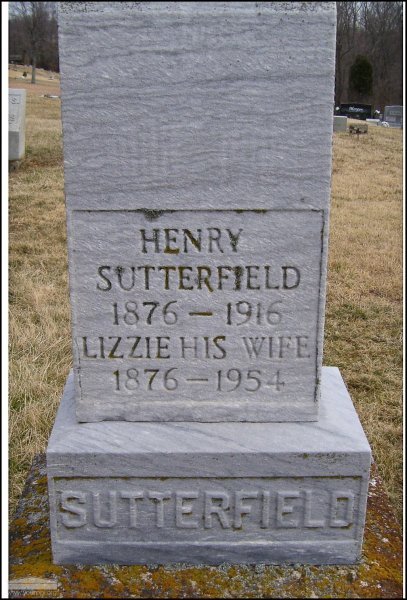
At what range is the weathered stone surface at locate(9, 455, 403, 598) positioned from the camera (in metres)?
2.18

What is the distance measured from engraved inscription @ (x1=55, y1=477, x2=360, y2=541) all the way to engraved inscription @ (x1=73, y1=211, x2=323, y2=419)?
0.27 meters

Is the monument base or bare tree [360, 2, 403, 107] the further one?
bare tree [360, 2, 403, 107]

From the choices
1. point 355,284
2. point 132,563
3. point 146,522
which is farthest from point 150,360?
point 355,284

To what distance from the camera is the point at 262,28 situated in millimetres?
1963

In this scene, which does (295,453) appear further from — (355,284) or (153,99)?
(355,284)

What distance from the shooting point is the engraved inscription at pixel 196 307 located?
214cm

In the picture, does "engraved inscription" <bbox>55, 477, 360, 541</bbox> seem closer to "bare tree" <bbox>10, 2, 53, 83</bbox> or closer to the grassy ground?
the grassy ground

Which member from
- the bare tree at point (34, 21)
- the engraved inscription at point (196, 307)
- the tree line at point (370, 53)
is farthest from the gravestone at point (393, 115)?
the engraved inscription at point (196, 307)

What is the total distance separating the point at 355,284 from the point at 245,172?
414 centimetres

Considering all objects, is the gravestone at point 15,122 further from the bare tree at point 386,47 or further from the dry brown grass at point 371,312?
the bare tree at point 386,47

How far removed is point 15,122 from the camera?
11680 millimetres

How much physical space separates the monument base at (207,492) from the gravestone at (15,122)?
A: 10279 mm

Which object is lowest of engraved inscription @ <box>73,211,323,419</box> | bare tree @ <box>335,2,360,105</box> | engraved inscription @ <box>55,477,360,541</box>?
engraved inscription @ <box>55,477,360,541</box>

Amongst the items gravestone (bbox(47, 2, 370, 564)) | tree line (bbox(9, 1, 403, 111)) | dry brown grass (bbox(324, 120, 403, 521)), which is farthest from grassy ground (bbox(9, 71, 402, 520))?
tree line (bbox(9, 1, 403, 111))
